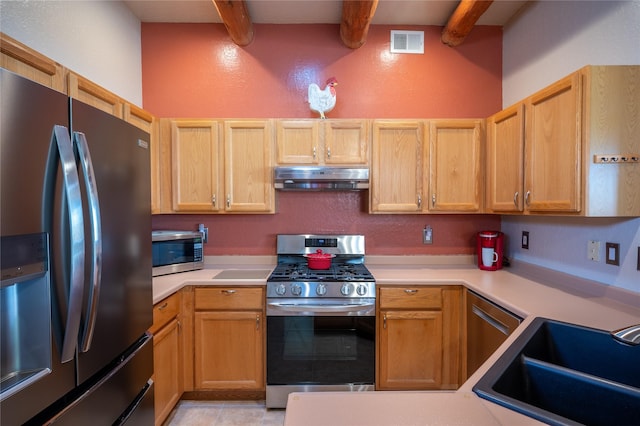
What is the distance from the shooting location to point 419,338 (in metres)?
2.18

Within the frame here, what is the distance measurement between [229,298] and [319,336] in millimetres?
689

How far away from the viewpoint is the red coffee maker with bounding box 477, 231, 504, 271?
8.14 ft

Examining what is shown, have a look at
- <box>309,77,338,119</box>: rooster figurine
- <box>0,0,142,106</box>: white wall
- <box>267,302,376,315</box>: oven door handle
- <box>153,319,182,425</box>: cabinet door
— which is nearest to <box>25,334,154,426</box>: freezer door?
<box>153,319,182,425</box>: cabinet door

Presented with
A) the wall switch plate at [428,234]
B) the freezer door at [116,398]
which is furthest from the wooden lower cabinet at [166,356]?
the wall switch plate at [428,234]

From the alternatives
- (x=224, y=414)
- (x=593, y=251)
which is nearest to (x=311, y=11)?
(x=593, y=251)

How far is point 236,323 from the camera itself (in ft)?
7.12

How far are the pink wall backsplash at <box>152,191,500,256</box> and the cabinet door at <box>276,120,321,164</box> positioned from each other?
406 millimetres

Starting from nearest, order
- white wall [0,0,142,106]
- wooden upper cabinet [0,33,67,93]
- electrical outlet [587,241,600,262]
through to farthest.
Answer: wooden upper cabinet [0,33,67,93] < white wall [0,0,142,106] < electrical outlet [587,241,600,262]

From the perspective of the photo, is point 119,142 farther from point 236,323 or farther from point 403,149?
point 403,149

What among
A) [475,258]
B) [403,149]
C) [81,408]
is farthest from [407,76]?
[81,408]

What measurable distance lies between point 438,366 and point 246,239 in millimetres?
1838

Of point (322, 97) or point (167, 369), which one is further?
point (322, 97)

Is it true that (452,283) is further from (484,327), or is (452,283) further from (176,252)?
(176,252)

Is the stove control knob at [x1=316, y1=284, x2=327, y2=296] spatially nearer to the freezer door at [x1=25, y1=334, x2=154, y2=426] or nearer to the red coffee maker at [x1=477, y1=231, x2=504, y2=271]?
the freezer door at [x1=25, y1=334, x2=154, y2=426]
